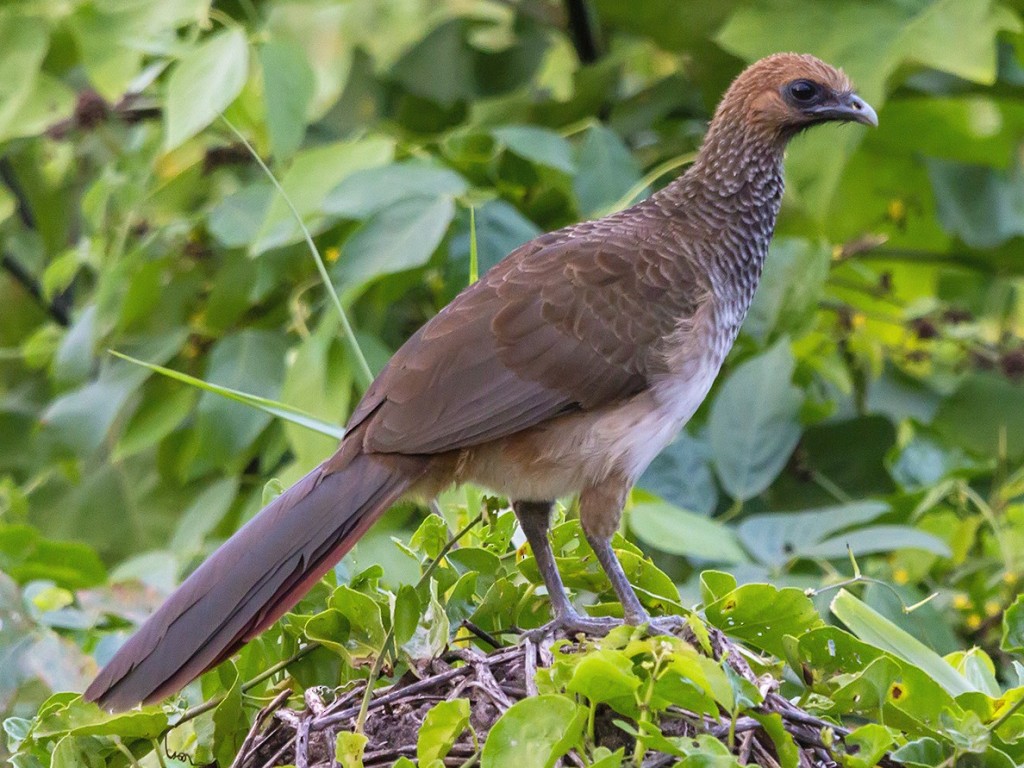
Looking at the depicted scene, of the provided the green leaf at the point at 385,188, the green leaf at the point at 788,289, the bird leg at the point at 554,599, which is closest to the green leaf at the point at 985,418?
the green leaf at the point at 788,289

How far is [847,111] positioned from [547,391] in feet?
3.13

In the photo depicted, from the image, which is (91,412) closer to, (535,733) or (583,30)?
(583,30)

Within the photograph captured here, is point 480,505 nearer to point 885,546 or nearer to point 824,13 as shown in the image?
point 885,546

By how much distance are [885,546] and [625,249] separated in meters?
0.82

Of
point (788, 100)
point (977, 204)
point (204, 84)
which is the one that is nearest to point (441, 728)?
point (788, 100)

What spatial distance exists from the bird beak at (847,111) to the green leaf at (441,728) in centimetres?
169

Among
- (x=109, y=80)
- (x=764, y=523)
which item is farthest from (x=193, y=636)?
(x=109, y=80)

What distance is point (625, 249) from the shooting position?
2523 mm

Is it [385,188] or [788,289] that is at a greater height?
[385,188]

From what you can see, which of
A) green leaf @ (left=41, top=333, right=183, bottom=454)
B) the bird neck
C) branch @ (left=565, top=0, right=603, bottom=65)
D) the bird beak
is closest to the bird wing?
the bird neck

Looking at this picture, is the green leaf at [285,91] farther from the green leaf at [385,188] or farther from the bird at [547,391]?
the bird at [547,391]

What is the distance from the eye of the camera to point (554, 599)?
6.47 ft

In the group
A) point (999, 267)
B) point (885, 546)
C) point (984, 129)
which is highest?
point (984, 129)

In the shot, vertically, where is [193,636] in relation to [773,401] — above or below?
above
